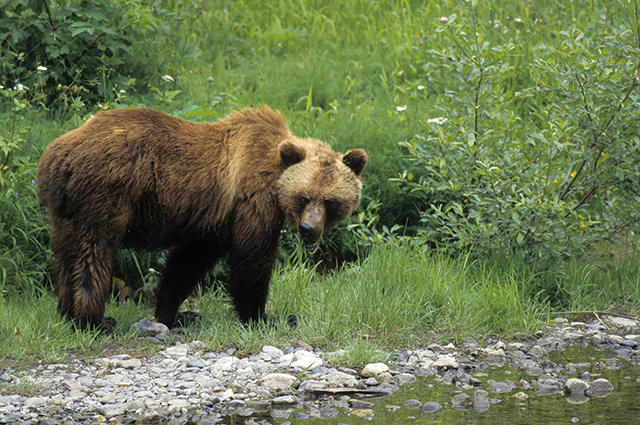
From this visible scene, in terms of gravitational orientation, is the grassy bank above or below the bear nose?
below

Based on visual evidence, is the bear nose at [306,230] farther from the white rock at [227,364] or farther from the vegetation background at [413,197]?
the white rock at [227,364]

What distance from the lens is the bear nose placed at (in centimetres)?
467

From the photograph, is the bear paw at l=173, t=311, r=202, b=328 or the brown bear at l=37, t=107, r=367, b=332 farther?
the bear paw at l=173, t=311, r=202, b=328

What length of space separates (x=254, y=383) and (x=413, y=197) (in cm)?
339

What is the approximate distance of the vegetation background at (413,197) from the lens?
5188 millimetres

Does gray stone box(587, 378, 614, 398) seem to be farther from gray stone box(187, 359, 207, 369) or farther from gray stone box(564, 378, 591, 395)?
gray stone box(187, 359, 207, 369)

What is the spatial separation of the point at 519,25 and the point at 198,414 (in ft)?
27.8

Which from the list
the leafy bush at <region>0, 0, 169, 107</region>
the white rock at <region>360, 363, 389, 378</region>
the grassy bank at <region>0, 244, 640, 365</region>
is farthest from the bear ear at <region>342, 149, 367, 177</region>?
the leafy bush at <region>0, 0, 169, 107</region>

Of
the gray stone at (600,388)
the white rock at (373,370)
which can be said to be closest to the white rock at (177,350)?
the white rock at (373,370)

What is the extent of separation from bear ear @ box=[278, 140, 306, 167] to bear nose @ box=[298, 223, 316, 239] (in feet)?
1.64

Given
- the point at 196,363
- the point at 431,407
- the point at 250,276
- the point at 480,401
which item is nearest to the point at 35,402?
the point at 196,363

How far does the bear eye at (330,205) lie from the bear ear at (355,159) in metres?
0.37

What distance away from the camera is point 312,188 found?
191 inches

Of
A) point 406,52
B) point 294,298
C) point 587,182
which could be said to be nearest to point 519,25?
point 406,52
